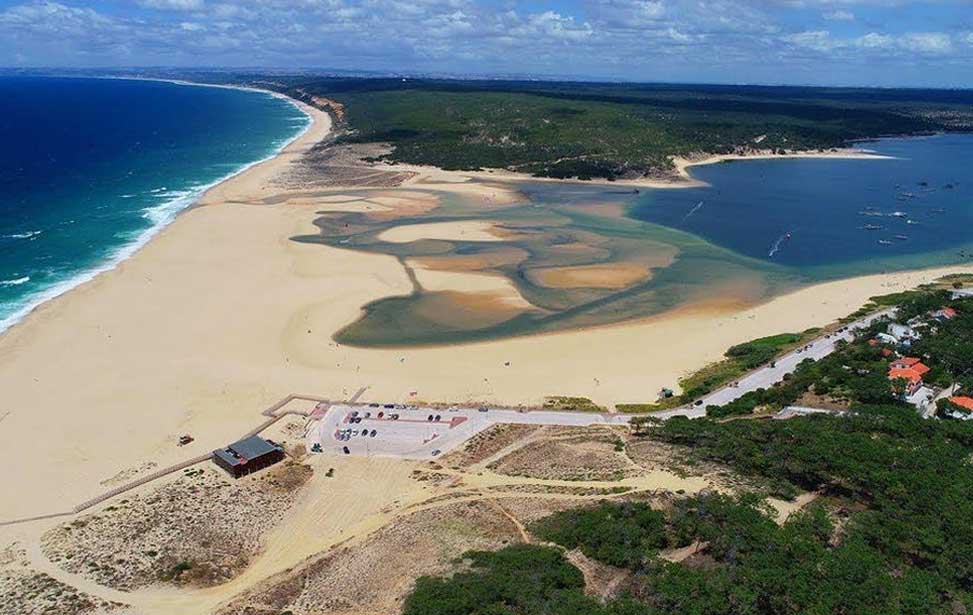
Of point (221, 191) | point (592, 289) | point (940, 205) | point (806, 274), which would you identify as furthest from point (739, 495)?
point (940, 205)

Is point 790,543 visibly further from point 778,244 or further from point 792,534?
point 778,244

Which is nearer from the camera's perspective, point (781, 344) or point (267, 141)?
point (781, 344)

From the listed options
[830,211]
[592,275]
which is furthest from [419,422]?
[830,211]

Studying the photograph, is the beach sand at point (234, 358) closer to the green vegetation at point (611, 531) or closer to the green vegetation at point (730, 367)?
the green vegetation at point (730, 367)

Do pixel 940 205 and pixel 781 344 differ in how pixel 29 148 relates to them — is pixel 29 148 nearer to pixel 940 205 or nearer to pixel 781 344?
pixel 781 344

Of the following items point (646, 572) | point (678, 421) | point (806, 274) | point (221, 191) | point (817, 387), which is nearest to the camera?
point (646, 572)

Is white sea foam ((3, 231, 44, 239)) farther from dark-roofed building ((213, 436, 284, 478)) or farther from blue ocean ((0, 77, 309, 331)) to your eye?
dark-roofed building ((213, 436, 284, 478))

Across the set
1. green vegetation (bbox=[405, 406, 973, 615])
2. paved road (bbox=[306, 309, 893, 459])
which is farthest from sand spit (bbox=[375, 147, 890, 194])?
green vegetation (bbox=[405, 406, 973, 615])
